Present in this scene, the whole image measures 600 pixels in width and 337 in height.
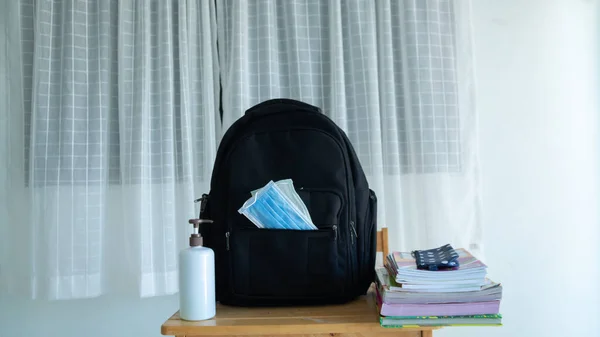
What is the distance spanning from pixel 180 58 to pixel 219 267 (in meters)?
0.74

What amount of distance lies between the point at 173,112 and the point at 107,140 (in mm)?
212

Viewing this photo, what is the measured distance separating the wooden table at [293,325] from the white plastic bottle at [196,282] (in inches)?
0.7

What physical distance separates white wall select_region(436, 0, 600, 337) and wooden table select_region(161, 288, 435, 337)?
82cm

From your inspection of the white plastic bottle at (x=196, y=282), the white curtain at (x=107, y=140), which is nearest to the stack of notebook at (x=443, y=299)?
the white plastic bottle at (x=196, y=282)

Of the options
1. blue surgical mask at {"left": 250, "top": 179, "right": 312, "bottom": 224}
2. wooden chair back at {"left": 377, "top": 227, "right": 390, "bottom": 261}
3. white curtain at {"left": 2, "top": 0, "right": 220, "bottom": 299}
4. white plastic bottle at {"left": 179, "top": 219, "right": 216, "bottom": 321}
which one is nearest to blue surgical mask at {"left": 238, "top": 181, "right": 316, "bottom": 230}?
blue surgical mask at {"left": 250, "top": 179, "right": 312, "bottom": 224}

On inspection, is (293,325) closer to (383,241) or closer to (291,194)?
(291,194)

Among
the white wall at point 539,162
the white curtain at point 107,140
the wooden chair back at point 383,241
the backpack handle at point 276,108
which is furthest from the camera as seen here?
the white wall at point 539,162

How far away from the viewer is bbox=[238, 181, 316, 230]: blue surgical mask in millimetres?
945

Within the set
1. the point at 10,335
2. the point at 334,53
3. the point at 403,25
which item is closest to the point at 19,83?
the point at 10,335

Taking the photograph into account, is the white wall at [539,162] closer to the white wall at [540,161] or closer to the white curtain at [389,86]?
the white wall at [540,161]

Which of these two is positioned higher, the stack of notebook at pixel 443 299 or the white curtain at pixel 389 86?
the white curtain at pixel 389 86

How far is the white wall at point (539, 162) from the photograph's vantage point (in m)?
1.59

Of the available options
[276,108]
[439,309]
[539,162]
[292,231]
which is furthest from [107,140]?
[539,162]

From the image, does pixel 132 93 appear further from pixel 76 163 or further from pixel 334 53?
pixel 334 53
